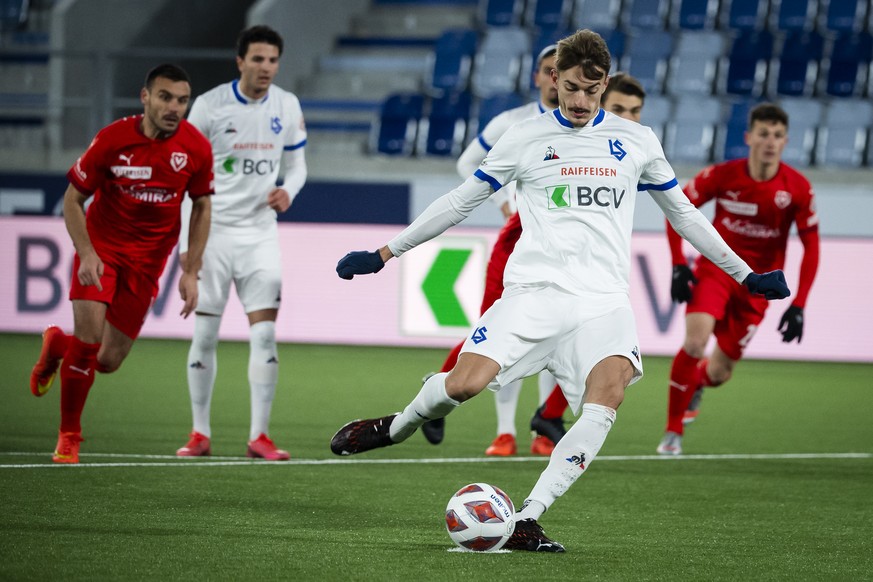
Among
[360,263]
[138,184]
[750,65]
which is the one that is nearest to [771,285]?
[360,263]

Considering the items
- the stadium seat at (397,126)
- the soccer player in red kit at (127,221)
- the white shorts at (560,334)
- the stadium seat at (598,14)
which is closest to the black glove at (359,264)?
the white shorts at (560,334)

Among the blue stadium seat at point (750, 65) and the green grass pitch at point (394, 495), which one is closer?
the green grass pitch at point (394, 495)

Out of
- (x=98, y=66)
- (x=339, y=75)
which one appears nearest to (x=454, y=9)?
(x=339, y=75)

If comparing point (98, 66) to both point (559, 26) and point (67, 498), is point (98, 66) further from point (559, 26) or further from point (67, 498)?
point (67, 498)

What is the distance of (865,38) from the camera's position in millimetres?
16719

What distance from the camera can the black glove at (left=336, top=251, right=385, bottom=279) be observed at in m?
5.21

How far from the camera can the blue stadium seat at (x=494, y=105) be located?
16719 millimetres

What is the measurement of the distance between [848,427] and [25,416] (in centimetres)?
532

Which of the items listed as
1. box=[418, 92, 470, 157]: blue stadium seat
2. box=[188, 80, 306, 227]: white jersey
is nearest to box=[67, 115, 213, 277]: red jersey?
box=[188, 80, 306, 227]: white jersey

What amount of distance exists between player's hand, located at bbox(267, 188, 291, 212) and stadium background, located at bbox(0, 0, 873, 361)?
633 cm

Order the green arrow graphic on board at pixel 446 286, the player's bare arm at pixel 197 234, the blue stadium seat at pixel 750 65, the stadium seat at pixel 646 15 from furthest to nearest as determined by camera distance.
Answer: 1. the stadium seat at pixel 646 15
2. the blue stadium seat at pixel 750 65
3. the green arrow graphic on board at pixel 446 286
4. the player's bare arm at pixel 197 234

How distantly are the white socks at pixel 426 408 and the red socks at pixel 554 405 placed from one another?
2.15 metres

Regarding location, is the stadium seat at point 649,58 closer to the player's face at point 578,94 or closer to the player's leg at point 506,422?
the player's leg at point 506,422

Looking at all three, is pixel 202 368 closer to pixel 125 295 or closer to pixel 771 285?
pixel 125 295
